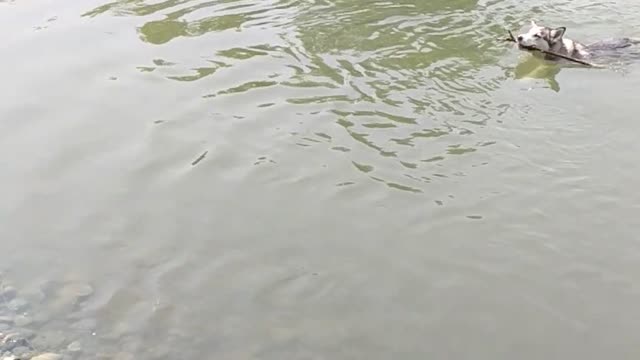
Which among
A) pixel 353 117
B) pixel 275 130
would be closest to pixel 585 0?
pixel 353 117

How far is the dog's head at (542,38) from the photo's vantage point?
940 cm

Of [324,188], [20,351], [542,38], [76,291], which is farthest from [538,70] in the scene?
[20,351]

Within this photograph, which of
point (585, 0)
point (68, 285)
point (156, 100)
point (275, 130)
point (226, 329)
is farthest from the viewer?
point (585, 0)

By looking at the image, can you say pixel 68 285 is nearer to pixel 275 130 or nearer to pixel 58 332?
pixel 58 332

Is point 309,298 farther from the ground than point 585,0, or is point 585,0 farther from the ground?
point 585,0

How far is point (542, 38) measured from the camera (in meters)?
9.45

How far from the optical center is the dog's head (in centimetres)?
940

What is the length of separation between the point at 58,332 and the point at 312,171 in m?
2.79

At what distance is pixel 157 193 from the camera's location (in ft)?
23.7

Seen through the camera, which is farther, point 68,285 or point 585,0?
point 585,0

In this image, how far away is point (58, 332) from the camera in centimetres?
568

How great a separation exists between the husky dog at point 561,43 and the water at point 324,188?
24cm

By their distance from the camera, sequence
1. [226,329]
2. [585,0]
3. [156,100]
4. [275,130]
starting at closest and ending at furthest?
[226,329]
[275,130]
[156,100]
[585,0]

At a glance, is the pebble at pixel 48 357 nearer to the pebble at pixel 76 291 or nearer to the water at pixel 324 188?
the water at pixel 324 188
